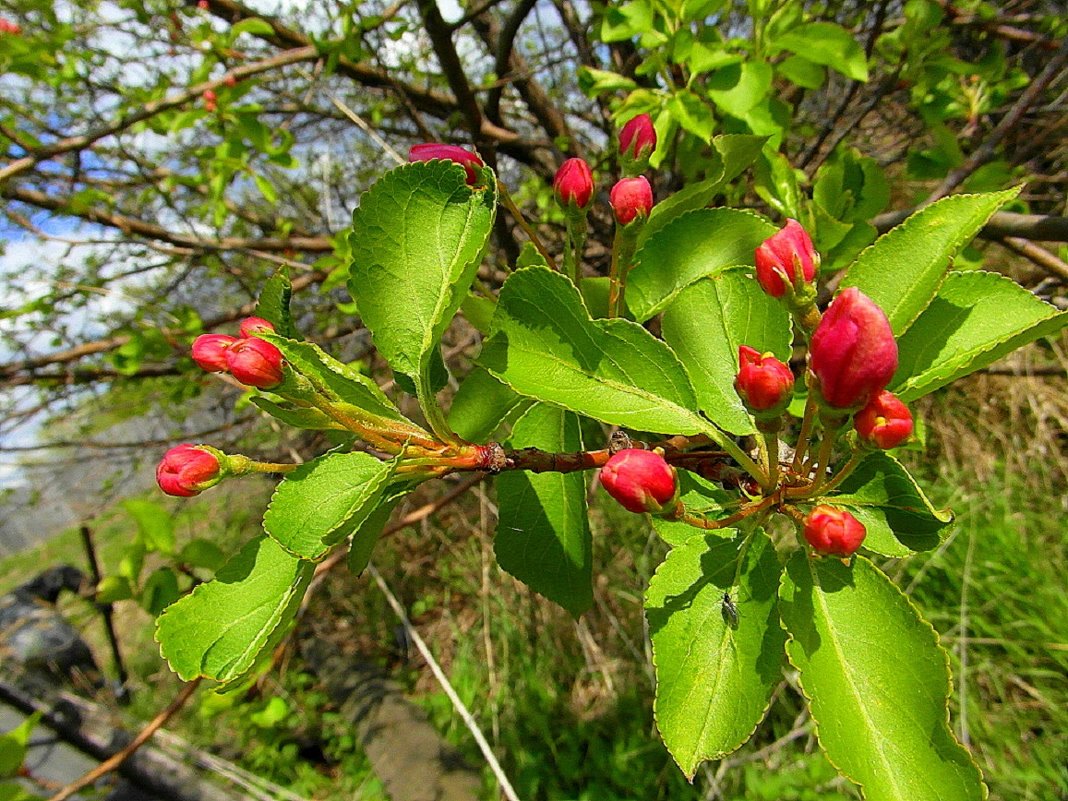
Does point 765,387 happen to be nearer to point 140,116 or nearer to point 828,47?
point 828,47

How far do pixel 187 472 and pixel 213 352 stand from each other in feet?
0.40

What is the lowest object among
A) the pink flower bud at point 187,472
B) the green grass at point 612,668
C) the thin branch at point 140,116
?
the green grass at point 612,668

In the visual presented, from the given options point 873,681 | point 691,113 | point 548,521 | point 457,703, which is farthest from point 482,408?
point 457,703

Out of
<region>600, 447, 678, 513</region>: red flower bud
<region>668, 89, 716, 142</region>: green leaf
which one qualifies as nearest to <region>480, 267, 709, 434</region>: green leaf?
<region>600, 447, 678, 513</region>: red flower bud

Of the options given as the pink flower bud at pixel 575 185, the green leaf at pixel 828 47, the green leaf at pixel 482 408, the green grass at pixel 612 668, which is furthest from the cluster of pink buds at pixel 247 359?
the green grass at pixel 612 668

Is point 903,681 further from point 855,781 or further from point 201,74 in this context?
point 201,74

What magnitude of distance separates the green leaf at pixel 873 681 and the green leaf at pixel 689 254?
305 millimetres

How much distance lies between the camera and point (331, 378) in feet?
2.14

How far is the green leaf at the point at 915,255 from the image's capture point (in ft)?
Answer: 2.11

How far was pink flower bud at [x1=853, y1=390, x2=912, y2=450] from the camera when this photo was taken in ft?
1.75

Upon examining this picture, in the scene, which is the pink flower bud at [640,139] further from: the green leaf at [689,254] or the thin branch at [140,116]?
the thin branch at [140,116]

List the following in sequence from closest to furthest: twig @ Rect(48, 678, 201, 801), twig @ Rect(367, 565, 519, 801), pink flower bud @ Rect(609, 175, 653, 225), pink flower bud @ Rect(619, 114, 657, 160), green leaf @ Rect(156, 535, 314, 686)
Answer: green leaf @ Rect(156, 535, 314, 686)
pink flower bud @ Rect(609, 175, 653, 225)
pink flower bud @ Rect(619, 114, 657, 160)
twig @ Rect(48, 678, 201, 801)
twig @ Rect(367, 565, 519, 801)

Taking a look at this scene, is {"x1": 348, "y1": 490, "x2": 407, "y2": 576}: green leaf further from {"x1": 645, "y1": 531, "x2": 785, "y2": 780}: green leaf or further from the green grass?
the green grass

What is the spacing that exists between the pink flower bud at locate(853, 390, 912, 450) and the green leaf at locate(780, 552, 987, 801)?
157 millimetres
